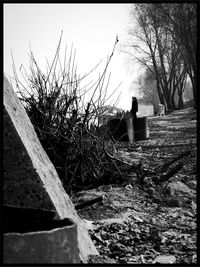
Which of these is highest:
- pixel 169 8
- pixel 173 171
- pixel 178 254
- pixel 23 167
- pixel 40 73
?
pixel 169 8

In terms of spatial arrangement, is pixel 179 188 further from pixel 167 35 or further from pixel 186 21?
pixel 167 35

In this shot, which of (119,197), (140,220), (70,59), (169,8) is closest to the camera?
(140,220)

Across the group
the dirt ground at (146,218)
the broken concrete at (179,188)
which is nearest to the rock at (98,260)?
the dirt ground at (146,218)

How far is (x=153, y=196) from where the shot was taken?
4.59m

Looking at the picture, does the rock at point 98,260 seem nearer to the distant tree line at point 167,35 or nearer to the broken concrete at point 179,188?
the broken concrete at point 179,188

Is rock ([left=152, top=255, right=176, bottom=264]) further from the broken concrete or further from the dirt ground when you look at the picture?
the broken concrete

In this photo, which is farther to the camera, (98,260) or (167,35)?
(167,35)

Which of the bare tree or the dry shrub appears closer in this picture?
the dry shrub

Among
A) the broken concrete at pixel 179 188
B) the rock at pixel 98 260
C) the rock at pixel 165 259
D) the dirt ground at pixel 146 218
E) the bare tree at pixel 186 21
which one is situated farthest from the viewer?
the bare tree at pixel 186 21

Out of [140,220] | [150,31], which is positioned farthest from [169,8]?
[140,220]

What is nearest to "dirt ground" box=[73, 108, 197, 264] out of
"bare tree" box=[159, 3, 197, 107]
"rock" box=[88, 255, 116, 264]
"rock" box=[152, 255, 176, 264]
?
"rock" box=[152, 255, 176, 264]

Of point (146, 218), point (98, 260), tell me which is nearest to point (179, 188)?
point (146, 218)

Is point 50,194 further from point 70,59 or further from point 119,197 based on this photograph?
point 70,59

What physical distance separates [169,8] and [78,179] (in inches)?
757
